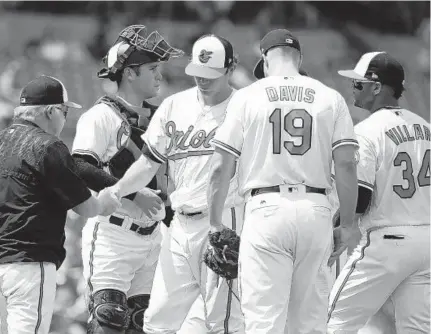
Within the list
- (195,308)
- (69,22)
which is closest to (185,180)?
(195,308)

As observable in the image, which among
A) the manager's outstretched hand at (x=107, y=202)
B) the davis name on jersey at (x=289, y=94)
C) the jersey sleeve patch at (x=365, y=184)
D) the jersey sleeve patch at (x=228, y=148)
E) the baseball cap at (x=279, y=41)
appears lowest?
the manager's outstretched hand at (x=107, y=202)

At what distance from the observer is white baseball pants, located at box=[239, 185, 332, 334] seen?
6.30m

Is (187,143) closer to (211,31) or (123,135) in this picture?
(123,135)

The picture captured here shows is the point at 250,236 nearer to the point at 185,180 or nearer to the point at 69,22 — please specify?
the point at 185,180

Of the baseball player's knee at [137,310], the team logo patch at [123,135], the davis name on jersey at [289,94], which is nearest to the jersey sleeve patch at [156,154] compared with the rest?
the team logo patch at [123,135]

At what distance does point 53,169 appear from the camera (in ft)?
20.8

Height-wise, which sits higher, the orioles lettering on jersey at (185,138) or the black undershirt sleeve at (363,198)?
the orioles lettering on jersey at (185,138)

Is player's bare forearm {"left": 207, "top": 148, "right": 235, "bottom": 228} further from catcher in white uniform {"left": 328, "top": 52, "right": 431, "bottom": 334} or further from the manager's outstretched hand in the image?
catcher in white uniform {"left": 328, "top": 52, "right": 431, "bottom": 334}

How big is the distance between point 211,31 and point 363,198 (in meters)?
13.1

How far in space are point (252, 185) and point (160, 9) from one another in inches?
553

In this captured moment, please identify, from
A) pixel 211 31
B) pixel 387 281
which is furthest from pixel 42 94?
pixel 211 31

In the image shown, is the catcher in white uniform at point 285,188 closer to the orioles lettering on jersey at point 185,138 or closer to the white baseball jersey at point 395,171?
the white baseball jersey at point 395,171

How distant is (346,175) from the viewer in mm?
6426

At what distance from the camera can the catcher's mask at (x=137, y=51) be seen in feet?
26.5
